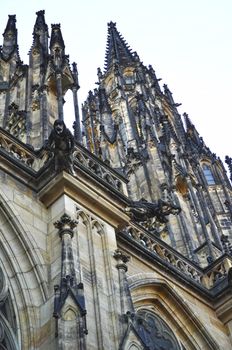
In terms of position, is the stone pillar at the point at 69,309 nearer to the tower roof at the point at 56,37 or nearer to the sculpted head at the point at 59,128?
the sculpted head at the point at 59,128

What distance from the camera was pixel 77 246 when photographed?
349 inches

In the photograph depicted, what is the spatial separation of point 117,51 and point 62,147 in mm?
28797

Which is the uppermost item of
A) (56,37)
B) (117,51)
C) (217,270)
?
(117,51)

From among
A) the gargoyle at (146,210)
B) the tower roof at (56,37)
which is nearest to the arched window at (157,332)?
the gargoyle at (146,210)

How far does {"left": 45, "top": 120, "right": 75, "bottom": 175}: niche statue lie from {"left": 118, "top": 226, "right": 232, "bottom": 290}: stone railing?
1716 millimetres

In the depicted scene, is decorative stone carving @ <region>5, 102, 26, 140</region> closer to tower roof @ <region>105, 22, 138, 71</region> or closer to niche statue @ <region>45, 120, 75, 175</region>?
niche statue @ <region>45, 120, 75, 175</region>

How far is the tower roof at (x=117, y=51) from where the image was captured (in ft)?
119

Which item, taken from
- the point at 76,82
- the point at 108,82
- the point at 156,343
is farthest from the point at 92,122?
the point at 156,343

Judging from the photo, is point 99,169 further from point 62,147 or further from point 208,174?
point 208,174

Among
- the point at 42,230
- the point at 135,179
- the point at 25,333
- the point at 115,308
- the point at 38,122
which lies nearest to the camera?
the point at 25,333

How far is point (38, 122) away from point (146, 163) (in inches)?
380

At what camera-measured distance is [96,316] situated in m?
8.09

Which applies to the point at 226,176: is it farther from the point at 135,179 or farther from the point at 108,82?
the point at 135,179

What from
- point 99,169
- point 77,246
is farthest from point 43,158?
point 77,246
